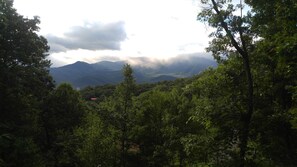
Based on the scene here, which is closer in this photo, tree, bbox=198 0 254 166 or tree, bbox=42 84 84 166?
tree, bbox=198 0 254 166

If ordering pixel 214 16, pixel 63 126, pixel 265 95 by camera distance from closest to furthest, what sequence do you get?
pixel 214 16
pixel 265 95
pixel 63 126

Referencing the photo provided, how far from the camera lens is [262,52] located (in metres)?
14.2

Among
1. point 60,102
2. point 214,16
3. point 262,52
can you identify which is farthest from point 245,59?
point 60,102

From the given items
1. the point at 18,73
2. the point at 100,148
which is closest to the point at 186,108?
the point at 100,148

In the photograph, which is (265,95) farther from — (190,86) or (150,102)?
(150,102)

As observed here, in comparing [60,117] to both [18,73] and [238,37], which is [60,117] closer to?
[18,73]

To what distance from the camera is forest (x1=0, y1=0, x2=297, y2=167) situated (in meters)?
13.1

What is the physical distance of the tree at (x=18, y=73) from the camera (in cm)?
2358

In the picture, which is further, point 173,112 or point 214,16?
point 173,112

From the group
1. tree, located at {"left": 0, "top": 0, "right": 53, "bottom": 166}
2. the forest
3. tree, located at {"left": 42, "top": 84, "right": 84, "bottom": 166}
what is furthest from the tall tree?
tree, located at {"left": 42, "top": 84, "right": 84, "bottom": 166}

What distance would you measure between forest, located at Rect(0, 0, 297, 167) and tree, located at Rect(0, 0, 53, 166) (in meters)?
0.08

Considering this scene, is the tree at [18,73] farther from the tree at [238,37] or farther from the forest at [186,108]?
the tree at [238,37]

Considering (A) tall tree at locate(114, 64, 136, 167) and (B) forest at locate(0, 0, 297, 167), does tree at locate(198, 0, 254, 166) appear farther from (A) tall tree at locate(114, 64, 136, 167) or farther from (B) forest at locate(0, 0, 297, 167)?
(A) tall tree at locate(114, 64, 136, 167)

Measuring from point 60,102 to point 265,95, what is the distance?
30144mm
